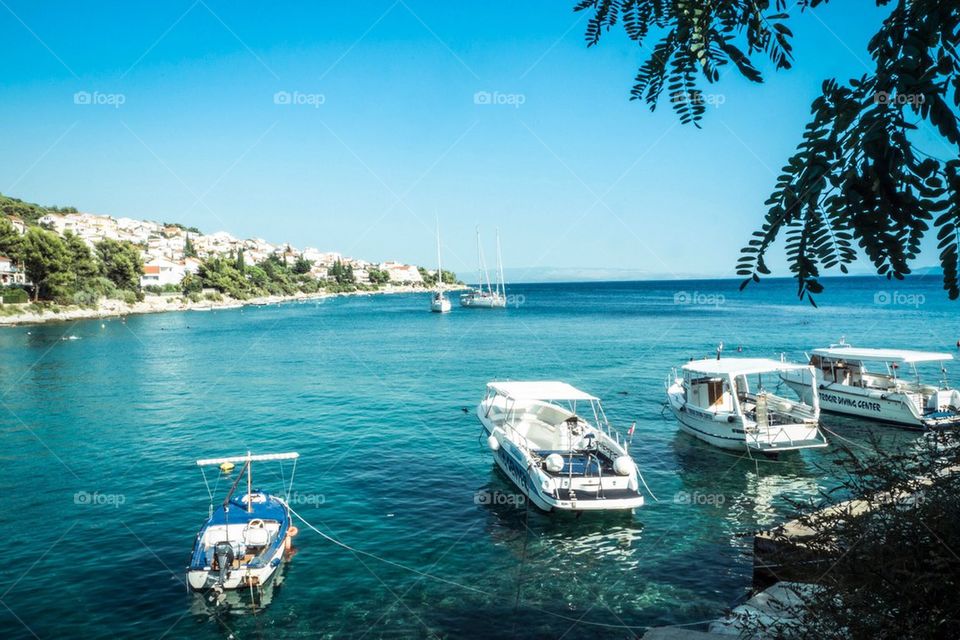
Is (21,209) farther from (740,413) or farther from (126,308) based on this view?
(740,413)

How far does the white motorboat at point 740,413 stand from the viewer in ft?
64.2

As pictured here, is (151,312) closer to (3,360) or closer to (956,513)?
(3,360)

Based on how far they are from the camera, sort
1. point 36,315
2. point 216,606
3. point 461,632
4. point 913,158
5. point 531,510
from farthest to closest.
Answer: point 36,315
point 531,510
point 216,606
point 461,632
point 913,158

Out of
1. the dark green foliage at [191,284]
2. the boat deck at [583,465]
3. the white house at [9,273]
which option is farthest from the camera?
the dark green foliage at [191,284]

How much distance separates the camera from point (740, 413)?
20359 millimetres

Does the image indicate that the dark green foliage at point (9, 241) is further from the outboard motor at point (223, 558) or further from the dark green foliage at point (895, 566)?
the dark green foliage at point (895, 566)

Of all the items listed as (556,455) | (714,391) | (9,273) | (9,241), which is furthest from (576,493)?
(9,273)

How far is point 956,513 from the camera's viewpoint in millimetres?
4441

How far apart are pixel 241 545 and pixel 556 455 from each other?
7878 mm

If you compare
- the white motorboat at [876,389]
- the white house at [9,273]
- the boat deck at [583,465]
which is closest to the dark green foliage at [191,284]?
the white house at [9,273]

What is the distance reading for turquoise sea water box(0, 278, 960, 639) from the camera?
11.0 meters

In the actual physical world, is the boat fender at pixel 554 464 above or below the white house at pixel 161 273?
below

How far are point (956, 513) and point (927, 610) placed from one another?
91 cm

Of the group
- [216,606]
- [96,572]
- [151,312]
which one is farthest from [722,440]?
[151,312]
